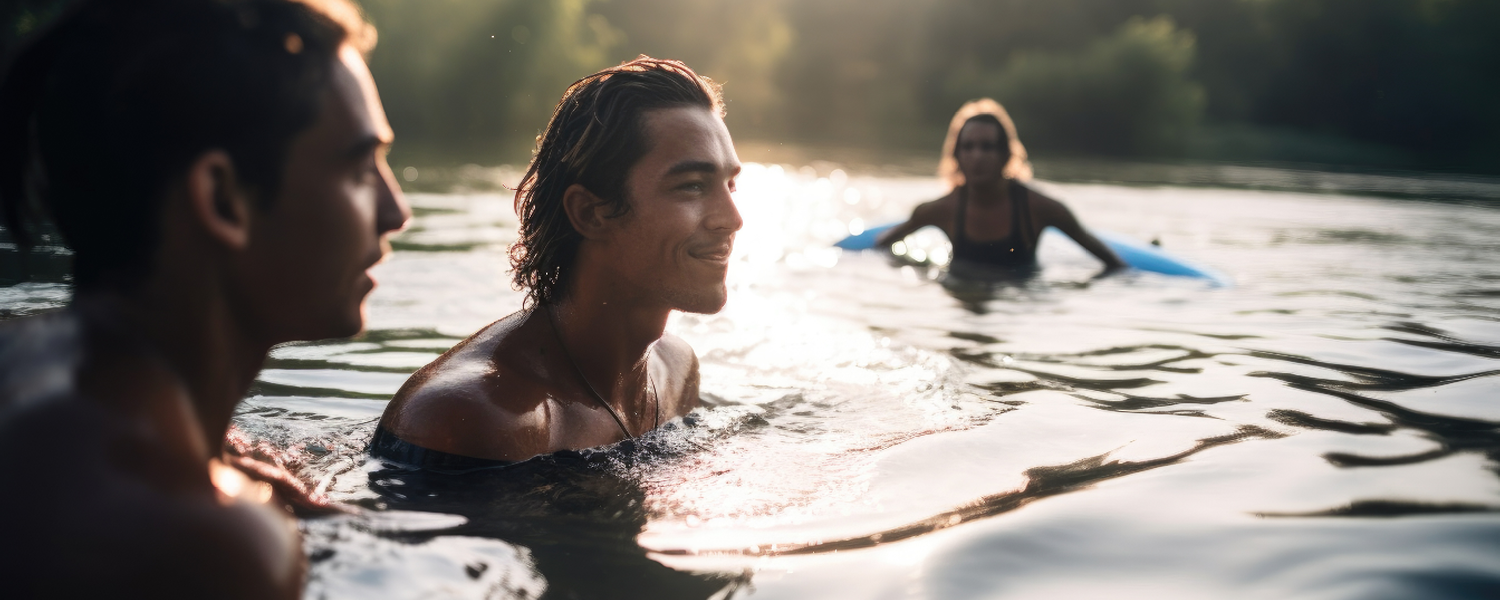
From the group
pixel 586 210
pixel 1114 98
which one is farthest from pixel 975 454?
pixel 1114 98

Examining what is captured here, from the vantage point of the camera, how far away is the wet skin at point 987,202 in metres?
9.03

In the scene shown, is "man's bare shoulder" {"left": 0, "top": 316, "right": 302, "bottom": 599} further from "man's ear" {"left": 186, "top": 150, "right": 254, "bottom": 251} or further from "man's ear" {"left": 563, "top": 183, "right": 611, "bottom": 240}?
"man's ear" {"left": 563, "top": 183, "right": 611, "bottom": 240}

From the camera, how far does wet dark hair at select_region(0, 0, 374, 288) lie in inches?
55.8

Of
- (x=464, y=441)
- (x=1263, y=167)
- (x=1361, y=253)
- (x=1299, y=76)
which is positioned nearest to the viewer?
(x=464, y=441)

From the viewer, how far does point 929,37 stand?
53938 millimetres

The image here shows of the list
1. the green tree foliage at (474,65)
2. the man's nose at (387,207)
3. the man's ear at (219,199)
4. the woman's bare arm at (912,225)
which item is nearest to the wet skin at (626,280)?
the man's nose at (387,207)

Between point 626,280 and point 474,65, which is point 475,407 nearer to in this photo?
point 626,280

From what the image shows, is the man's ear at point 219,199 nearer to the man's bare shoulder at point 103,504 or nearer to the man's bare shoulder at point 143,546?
the man's bare shoulder at point 103,504

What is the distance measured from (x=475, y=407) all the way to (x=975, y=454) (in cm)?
156

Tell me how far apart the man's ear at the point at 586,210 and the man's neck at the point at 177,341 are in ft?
6.00

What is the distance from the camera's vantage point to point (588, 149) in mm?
3471

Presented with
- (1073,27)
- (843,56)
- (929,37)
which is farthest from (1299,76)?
(843,56)

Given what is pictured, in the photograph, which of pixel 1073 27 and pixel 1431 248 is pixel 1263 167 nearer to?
pixel 1431 248

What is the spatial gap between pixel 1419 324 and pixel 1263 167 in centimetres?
2596
